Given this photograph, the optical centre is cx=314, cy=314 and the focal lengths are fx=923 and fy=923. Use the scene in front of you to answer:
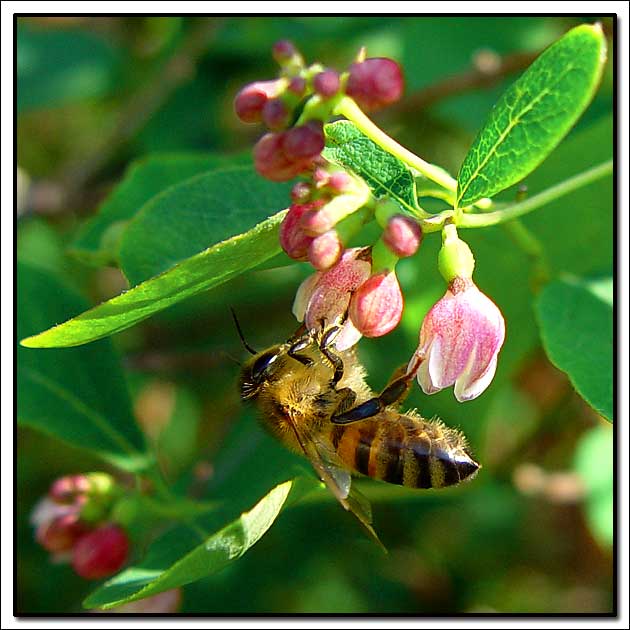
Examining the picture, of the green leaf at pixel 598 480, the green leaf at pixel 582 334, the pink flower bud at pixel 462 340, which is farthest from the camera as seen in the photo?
the green leaf at pixel 598 480

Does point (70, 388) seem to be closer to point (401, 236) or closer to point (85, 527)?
point (85, 527)

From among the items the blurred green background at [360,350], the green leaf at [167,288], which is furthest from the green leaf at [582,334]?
the green leaf at [167,288]

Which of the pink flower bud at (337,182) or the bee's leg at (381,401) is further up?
the pink flower bud at (337,182)

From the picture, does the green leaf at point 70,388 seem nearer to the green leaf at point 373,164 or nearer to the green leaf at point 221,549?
the green leaf at point 221,549

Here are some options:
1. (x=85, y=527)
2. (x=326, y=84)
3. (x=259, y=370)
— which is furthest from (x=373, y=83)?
(x=85, y=527)
